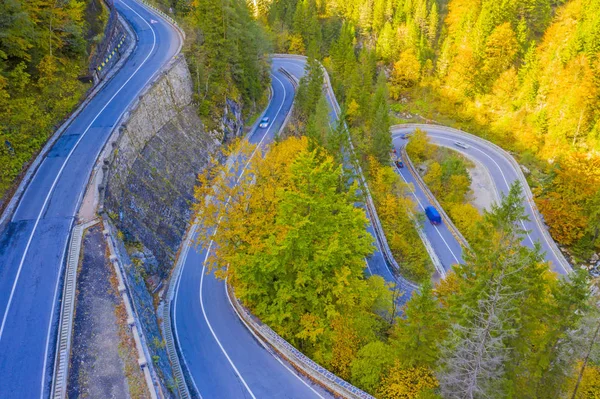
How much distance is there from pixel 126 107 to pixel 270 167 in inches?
629

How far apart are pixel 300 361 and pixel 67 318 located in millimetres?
12721

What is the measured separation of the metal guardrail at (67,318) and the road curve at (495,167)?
3394 centimetres

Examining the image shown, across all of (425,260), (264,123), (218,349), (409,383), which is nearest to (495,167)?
(425,260)

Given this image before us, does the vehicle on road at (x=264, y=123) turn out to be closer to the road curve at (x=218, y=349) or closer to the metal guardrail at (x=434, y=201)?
the metal guardrail at (x=434, y=201)

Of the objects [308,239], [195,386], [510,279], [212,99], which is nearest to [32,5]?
[212,99]

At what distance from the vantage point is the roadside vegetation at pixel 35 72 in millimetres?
25516

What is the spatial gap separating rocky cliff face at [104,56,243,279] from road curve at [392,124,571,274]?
2769 centimetres

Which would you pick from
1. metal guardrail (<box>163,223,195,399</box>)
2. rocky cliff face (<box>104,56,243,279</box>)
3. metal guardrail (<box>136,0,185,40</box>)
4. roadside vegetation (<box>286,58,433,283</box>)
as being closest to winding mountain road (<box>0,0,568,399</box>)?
metal guardrail (<box>163,223,195,399</box>)

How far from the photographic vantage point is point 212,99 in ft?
142

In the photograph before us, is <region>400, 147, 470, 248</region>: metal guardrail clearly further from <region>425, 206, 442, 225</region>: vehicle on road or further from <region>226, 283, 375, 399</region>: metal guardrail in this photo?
<region>226, 283, 375, 399</region>: metal guardrail

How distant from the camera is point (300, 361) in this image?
71.1ft

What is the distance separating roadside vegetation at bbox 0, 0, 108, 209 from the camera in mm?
25516

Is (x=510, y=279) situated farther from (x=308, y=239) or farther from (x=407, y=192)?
(x=407, y=192)

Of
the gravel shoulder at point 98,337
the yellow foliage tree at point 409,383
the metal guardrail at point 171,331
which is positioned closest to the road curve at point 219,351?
the metal guardrail at point 171,331
